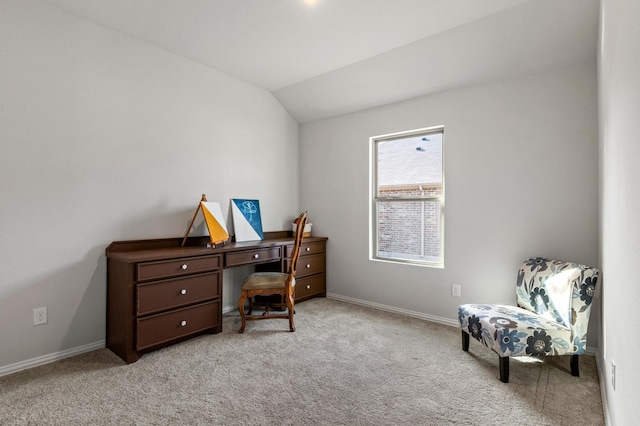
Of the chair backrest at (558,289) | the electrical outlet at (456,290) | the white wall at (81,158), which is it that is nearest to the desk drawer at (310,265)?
the white wall at (81,158)

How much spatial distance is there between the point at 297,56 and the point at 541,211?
2.70m

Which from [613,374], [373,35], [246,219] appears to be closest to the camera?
[613,374]

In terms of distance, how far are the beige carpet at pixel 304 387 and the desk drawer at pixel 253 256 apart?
0.70 metres

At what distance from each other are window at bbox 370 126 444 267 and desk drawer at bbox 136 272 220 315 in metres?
1.97

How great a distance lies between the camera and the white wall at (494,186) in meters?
2.60

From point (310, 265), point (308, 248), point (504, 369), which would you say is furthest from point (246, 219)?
point (504, 369)

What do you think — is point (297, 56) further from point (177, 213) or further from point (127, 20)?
point (177, 213)

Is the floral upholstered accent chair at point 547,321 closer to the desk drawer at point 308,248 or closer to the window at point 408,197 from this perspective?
the window at point 408,197

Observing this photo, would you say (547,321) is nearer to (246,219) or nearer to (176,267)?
(176,267)

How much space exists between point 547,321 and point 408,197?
5.89 feet

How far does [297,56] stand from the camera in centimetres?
324

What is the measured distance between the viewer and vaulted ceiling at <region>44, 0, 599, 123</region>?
7.93 feet

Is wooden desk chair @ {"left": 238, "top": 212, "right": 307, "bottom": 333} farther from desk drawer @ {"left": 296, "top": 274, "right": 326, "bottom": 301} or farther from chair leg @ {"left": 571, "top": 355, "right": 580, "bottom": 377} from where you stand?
chair leg @ {"left": 571, "top": 355, "right": 580, "bottom": 377}

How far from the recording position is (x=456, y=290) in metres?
3.22
